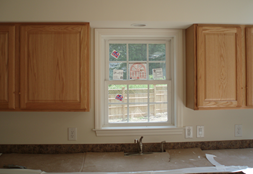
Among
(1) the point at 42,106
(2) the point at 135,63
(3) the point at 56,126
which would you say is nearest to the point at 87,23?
(2) the point at 135,63

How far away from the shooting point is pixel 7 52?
162 centimetres

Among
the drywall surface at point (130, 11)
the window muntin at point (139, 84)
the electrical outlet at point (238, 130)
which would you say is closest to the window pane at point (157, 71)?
the window muntin at point (139, 84)

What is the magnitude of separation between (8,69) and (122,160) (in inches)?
56.5

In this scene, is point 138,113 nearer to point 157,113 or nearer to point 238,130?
point 157,113

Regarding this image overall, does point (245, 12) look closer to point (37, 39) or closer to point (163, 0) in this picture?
point (163, 0)

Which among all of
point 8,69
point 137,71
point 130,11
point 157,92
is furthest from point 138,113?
point 8,69

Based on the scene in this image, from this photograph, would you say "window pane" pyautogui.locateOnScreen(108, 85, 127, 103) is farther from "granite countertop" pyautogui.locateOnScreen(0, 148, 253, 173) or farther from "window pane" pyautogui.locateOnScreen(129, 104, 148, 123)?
"granite countertop" pyautogui.locateOnScreen(0, 148, 253, 173)

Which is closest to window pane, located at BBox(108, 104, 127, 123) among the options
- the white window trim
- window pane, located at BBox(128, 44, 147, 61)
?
the white window trim

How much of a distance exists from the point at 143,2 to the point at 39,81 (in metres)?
1.27

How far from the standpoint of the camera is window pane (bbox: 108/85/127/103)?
6.79ft

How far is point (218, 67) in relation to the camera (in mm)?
1703

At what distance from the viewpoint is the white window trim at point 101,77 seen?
6.27 feet

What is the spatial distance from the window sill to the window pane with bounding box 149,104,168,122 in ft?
0.55

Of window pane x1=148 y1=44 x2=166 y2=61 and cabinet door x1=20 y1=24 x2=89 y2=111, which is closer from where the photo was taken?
cabinet door x1=20 y1=24 x2=89 y2=111
